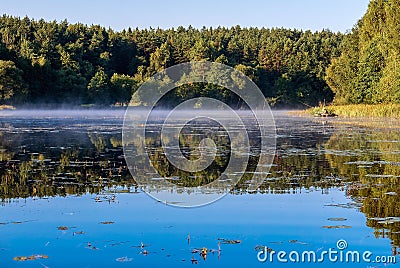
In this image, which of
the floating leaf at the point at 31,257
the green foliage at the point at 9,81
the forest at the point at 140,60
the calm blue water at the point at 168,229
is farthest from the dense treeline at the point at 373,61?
the floating leaf at the point at 31,257

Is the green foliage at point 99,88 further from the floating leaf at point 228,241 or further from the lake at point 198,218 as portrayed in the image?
the floating leaf at point 228,241

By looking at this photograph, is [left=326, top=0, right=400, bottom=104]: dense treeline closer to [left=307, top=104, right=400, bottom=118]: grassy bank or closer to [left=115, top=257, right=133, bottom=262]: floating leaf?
[left=307, top=104, right=400, bottom=118]: grassy bank

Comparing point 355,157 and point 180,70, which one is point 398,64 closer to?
point 355,157

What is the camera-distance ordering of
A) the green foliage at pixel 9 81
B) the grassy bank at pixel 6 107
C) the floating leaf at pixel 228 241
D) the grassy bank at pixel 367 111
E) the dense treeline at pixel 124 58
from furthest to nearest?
1. the dense treeline at pixel 124 58
2. the grassy bank at pixel 6 107
3. the green foliage at pixel 9 81
4. the grassy bank at pixel 367 111
5. the floating leaf at pixel 228 241

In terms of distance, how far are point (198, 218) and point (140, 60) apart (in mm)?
98263

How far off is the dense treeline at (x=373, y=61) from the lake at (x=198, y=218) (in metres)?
33.2

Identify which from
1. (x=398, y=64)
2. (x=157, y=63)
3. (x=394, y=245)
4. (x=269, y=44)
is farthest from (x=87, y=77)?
(x=394, y=245)

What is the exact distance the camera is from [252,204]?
9.94 m

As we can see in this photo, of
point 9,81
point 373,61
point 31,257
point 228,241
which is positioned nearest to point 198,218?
point 228,241

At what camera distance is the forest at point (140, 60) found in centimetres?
7119

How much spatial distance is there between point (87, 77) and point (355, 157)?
2994 inches

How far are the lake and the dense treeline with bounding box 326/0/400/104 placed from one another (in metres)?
33.2

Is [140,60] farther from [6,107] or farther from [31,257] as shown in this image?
[31,257]

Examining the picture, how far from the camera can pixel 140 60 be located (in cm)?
10538
